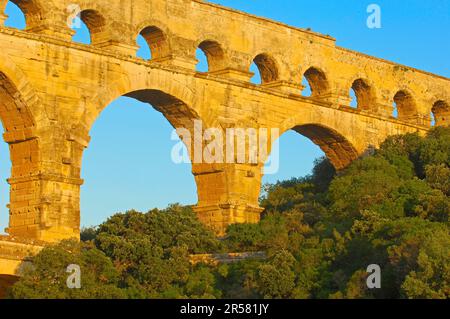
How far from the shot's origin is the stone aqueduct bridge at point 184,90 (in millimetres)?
34875

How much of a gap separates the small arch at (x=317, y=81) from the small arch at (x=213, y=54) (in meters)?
4.40

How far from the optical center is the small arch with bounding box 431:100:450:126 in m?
50.0

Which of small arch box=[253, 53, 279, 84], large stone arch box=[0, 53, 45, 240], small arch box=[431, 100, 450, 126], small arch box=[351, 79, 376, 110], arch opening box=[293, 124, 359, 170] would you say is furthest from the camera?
small arch box=[431, 100, 450, 126]

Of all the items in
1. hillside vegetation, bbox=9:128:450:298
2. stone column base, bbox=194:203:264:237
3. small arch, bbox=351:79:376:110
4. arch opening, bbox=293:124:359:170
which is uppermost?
small arch, bbox=351:79:376:110

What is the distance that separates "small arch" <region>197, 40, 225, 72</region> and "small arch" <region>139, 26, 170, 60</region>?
178 cm

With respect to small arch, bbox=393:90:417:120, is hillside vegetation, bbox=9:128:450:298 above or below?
below

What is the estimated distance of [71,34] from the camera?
3612cm

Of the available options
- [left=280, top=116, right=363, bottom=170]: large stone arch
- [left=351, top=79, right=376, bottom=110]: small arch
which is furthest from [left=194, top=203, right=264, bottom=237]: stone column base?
[left=351, top=79, right=376, bottom=110]: small arch

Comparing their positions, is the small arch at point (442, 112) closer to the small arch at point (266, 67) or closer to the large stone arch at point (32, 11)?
the small arch at point (266, 67)

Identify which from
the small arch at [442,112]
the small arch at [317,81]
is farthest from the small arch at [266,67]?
the small arch at [442,112]

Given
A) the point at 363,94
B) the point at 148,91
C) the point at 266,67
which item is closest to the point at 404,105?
the point at 363,94

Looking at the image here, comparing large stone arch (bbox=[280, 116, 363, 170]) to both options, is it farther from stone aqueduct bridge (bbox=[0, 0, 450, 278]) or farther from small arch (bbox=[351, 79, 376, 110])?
small arch (bbox=[351, 79, 376, 110])

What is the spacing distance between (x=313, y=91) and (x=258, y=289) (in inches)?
510

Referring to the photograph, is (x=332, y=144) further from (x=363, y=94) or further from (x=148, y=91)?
(x=148, y=91)
